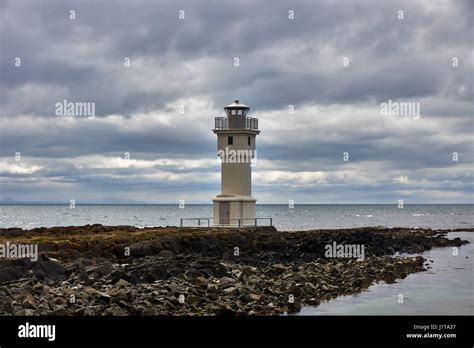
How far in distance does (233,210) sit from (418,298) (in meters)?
13.3

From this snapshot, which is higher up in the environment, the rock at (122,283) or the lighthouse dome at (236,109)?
the lighthouse dome at (236,109)

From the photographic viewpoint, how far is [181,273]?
21.2 metres

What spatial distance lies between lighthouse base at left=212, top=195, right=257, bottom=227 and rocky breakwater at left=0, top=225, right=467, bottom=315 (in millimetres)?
898

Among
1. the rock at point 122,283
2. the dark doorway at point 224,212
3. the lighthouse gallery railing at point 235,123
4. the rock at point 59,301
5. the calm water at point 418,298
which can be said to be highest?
the lighthouse gallery railing at point 235,123

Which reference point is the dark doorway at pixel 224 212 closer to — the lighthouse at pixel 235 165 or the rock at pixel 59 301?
the lighthouse at pixel 235 165

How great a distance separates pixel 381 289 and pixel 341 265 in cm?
353

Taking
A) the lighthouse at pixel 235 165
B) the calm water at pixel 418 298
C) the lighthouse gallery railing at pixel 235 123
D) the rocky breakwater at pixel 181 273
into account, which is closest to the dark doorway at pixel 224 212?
the lighthouse at pixel 235 165

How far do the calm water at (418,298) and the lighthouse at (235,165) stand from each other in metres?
9.28

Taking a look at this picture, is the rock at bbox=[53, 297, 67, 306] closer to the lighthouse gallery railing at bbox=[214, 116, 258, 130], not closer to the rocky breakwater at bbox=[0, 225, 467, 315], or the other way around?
the rocky breakwater at bbox=[0, 225, 467, 315]

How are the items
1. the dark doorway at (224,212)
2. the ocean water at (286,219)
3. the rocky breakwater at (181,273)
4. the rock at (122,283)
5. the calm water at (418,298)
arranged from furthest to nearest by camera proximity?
the ocean water at (286,219)
the dark doorway at (224,212)
the calm water at (418,298)
the rock at (122,283)
the rocky breakwater at (181,273)

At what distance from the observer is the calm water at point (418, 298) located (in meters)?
19.8

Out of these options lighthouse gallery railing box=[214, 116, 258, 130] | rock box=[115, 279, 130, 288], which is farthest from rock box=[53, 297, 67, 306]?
lighthouse gallery railing box=[214, 116, 258, 130]

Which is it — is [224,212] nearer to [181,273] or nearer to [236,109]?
[236,109]

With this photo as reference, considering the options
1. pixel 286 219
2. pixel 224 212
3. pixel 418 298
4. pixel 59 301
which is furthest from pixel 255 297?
pixel 286 219
